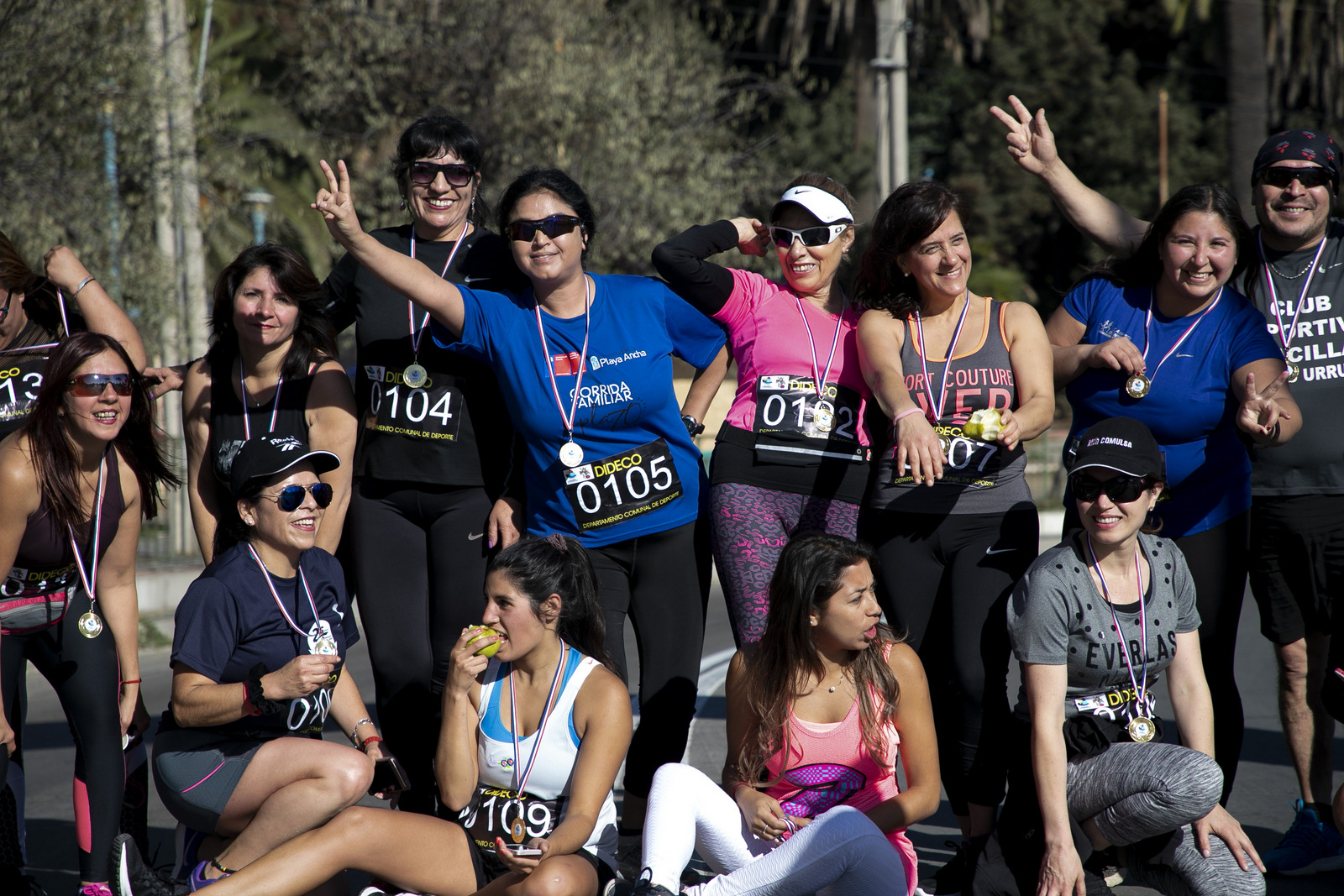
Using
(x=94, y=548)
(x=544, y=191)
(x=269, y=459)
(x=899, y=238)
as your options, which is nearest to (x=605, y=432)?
(x=544, y=191)

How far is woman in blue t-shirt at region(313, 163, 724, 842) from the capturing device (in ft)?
14.0

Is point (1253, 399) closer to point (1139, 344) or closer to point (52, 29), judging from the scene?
point (1139, 344)

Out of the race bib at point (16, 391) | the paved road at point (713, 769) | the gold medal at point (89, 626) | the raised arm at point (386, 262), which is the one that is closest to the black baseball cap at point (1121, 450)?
the paved road at point (713, 769)

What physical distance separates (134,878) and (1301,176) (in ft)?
15.3

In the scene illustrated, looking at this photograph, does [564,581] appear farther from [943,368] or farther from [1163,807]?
[1163,807]

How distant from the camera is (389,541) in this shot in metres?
4.54

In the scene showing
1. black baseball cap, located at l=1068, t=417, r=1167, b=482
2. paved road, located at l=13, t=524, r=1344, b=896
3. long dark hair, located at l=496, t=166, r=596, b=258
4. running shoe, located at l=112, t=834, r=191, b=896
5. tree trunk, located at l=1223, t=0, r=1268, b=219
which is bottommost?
paved road, located at l=13, t=524, r=1344, b=896

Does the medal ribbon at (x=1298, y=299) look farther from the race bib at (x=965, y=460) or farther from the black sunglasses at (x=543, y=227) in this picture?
the black sunglasses at (x=543, y=227)

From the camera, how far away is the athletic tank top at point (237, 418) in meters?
4.47

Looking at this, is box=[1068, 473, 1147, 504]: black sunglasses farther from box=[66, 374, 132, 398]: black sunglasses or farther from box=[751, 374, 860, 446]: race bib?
box=[66, 374, 132, 398]: black sunglasses

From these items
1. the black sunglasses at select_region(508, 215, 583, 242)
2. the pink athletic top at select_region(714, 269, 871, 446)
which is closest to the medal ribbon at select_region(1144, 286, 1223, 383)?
the pink athletic top at select_region(714, 269, 871, 446)

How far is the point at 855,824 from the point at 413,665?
5.88ft

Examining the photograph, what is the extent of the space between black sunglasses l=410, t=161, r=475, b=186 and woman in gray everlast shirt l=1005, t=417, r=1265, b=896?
7.90 ft

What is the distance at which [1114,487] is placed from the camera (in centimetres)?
387
